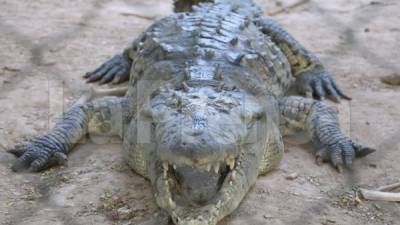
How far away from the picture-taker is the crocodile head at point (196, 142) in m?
1.87

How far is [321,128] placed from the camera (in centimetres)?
277

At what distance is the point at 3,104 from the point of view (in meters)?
2.98

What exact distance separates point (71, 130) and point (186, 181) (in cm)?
91

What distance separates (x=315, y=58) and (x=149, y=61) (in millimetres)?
1055

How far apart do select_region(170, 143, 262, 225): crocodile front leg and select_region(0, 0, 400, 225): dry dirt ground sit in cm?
8

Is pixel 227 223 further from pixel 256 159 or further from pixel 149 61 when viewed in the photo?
pixel 149 61

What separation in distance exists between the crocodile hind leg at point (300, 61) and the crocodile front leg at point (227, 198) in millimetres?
1276

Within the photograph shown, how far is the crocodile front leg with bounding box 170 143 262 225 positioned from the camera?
1.91m

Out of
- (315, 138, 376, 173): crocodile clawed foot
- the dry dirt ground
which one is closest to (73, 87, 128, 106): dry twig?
the dry dirt ground

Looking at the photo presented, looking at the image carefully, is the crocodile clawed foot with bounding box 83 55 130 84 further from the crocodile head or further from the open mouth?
the open mouth

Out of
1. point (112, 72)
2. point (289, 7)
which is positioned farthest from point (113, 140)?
point (289, 7)

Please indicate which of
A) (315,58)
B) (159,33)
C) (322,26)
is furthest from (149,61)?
(322,26)

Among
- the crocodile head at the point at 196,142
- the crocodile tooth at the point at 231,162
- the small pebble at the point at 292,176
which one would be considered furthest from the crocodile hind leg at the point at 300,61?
the crocodile tooth at the point at 231,162

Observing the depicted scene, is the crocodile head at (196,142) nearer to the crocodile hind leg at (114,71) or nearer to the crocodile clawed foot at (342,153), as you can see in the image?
the crocodile clawed foot at (342,153)
